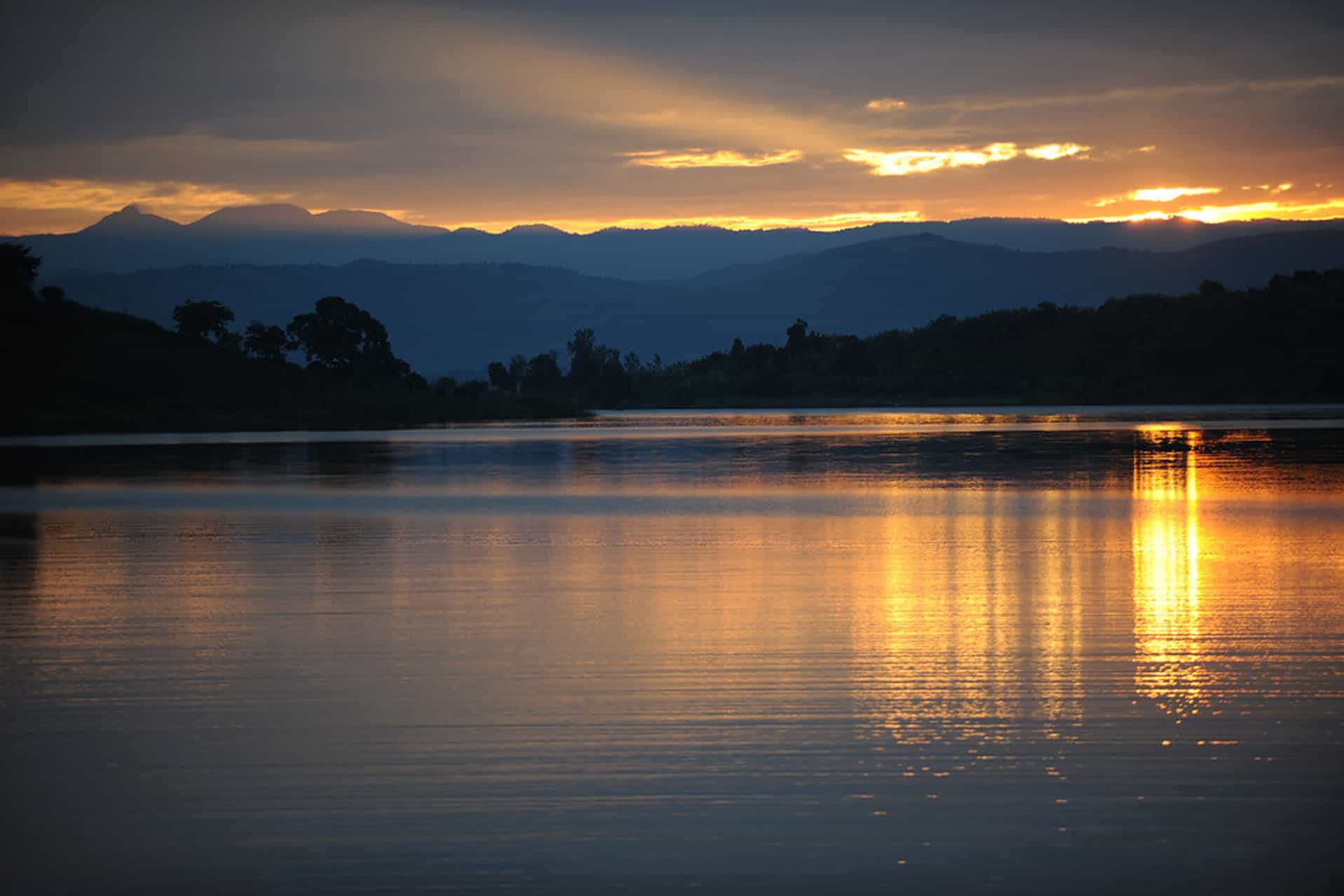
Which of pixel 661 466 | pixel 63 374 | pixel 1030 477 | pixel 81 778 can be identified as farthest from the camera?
pixel 63 374

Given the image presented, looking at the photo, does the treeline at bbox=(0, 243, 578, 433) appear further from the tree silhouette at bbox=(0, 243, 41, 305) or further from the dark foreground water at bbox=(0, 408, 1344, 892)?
the dark foreground water at bbox=(0, 408, 1344, 892)

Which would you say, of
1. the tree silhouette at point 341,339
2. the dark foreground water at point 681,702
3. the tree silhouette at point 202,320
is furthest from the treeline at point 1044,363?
the dark foreground water at point 681,702

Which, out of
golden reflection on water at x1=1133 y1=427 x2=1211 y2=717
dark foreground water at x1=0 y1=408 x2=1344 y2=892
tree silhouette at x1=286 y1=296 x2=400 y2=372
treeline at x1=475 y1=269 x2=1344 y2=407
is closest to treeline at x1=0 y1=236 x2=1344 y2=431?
tree silhouette at x1=286 y1=296 x2=400 y2=372

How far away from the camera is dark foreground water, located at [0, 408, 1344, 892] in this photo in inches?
277

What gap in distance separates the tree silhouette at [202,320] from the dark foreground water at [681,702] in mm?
85156

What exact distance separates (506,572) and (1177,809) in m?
10.9

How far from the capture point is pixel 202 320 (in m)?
105

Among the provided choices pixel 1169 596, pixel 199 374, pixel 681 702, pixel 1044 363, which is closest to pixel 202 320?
pixel 199 374

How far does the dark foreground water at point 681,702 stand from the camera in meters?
7.02

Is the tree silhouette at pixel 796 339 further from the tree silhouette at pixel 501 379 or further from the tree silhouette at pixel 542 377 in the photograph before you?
the tree silhouette at pixel 501 379

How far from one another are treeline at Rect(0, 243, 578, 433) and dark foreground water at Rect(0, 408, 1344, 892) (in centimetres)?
6475

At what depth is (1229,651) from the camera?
11.6 metres

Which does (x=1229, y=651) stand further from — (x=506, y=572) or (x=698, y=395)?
(x=698, y=395)

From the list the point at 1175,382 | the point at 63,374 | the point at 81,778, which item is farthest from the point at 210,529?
the point at 1175,382
